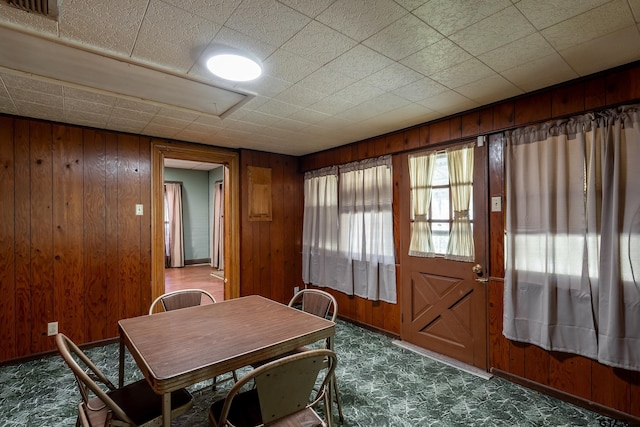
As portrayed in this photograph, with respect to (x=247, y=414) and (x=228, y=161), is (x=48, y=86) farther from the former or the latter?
(x=247, y=414)

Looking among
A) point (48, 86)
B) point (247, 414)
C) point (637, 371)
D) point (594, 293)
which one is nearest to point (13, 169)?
point (48, 86)

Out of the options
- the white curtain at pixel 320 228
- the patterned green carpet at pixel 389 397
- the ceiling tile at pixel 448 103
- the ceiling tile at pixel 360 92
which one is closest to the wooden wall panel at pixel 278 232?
the white curtain at pixel 320 228

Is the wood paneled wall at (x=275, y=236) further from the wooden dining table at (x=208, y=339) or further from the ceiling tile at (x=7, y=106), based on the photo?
the ceiling tile at (x=7, y=106)

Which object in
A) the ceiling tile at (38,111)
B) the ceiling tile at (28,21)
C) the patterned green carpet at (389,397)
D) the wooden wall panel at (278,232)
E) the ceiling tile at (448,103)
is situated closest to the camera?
the ceiling tile at (28,21)

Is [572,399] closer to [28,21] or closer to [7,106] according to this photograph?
[28,21]

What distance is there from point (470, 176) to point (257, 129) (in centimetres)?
232

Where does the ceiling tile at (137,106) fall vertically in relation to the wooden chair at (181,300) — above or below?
above

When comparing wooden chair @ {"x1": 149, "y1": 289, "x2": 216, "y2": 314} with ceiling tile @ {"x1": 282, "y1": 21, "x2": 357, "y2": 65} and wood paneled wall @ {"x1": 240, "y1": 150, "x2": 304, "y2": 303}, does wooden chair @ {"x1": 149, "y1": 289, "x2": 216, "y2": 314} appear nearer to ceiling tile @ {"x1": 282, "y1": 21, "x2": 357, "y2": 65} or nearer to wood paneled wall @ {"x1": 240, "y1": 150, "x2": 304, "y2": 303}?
wood paneled wall @ {"x1": 240, "y1": 150, "x2": 304, "y2": 303}

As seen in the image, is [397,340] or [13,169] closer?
[13,169]

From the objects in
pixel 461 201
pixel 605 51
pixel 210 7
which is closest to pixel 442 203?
pixel 461 201

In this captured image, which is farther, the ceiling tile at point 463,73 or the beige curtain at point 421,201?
the beige curtain at point 421,201

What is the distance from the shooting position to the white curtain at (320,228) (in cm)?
447

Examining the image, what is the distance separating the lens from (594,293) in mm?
2240

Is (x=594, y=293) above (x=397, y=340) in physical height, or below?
above
